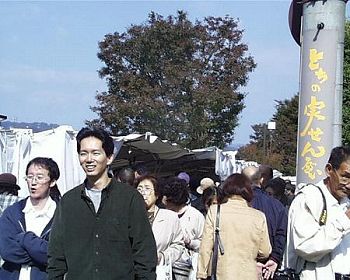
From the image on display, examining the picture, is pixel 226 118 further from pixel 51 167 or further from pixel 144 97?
pixel 51 167

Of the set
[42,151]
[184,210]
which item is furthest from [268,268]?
[42,151]

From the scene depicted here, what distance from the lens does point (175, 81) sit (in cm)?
2183

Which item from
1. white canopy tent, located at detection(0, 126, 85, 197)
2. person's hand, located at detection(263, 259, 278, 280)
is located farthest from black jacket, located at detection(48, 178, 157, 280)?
white canopy tent, located at detection(0, 126, 85, 197)

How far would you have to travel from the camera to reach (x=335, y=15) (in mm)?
7379

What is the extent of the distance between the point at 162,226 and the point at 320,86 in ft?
9.07

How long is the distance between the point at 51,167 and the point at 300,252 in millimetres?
1753

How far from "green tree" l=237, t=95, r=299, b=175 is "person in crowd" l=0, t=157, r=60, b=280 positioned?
38487 millimetres

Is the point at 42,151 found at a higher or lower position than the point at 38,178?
higher

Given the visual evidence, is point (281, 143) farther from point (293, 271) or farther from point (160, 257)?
point (293, 271)

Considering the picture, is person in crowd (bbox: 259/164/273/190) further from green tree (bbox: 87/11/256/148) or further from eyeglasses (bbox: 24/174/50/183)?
green tree (bbox: 87/11/256/148)

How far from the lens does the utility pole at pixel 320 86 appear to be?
7.28 meters

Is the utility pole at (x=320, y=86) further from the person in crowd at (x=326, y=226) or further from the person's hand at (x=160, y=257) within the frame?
the person in crowd at (x=326, y=226)

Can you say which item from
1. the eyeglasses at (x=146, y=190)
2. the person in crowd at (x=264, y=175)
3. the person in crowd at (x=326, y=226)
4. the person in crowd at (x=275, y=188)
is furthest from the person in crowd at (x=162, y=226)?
the person in crowd at (x=275, y=188)

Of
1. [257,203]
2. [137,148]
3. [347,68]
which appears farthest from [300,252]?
[347,68]
